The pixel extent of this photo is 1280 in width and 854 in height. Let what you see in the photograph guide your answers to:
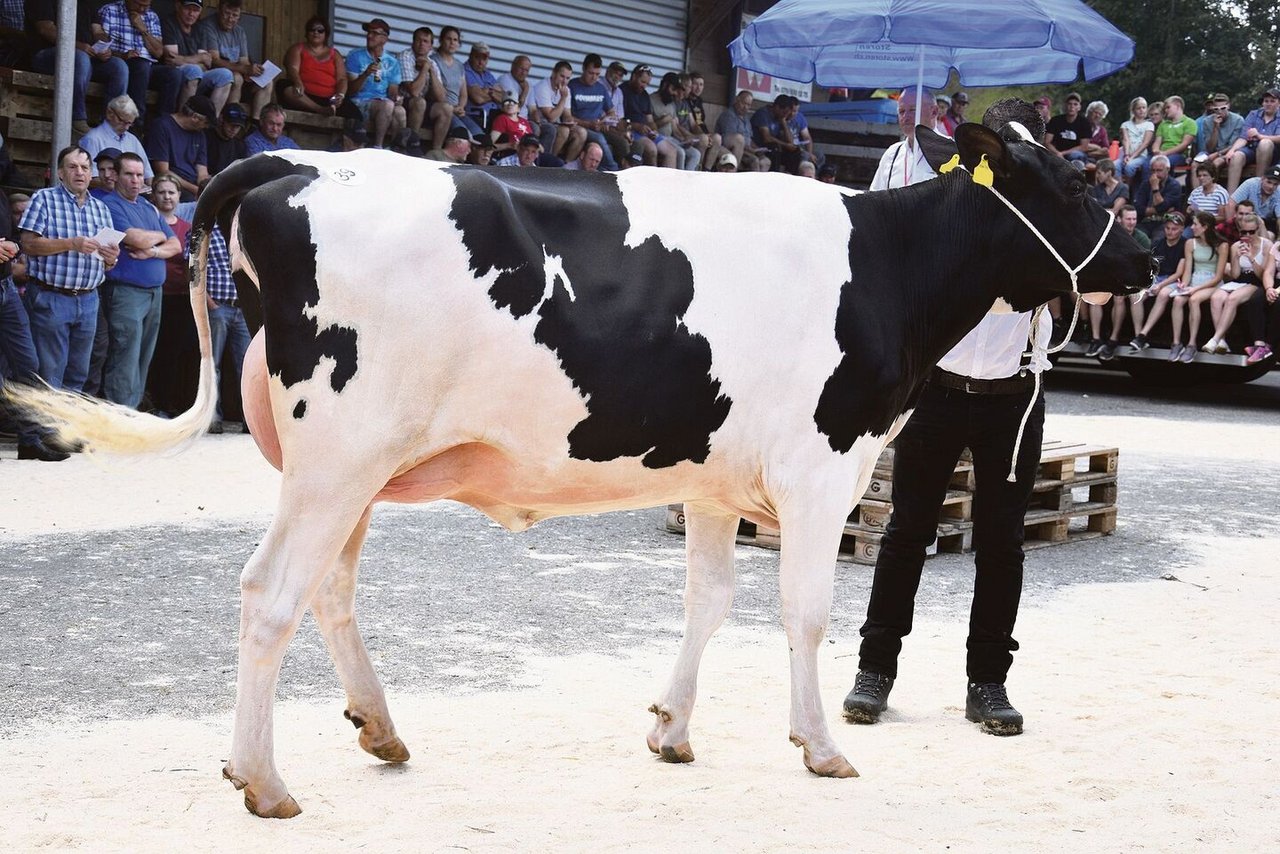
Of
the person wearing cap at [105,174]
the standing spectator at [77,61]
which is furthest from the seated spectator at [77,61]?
the person wearing cap at [105,174]

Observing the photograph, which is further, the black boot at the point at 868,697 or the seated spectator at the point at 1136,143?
the seated spectator at the point at 1136,143

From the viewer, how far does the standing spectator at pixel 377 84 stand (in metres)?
15.5

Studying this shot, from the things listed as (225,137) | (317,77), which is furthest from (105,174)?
(317,77)

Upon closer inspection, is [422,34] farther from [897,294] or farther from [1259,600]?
[897,294]

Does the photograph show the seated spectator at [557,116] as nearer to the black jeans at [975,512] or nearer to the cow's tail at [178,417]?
the black jeans at [975,512]

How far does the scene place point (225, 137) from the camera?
13.5 meters

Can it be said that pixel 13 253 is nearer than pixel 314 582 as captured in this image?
No

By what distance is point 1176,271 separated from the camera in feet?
60.1

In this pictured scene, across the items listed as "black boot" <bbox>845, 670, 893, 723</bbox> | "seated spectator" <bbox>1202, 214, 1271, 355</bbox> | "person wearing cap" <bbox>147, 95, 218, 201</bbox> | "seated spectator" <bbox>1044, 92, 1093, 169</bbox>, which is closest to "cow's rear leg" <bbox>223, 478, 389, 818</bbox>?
"black boot" <bbox>845, 670, 893, 723</bbox>

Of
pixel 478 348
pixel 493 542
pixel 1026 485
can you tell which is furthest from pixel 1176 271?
pixel 478 348

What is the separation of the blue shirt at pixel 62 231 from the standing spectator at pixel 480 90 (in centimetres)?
673

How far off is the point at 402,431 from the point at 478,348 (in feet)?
0.99

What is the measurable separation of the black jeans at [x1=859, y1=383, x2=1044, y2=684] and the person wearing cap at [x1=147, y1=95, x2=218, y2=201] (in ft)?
30.4

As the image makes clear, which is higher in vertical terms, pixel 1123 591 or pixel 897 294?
pixel 897 294
